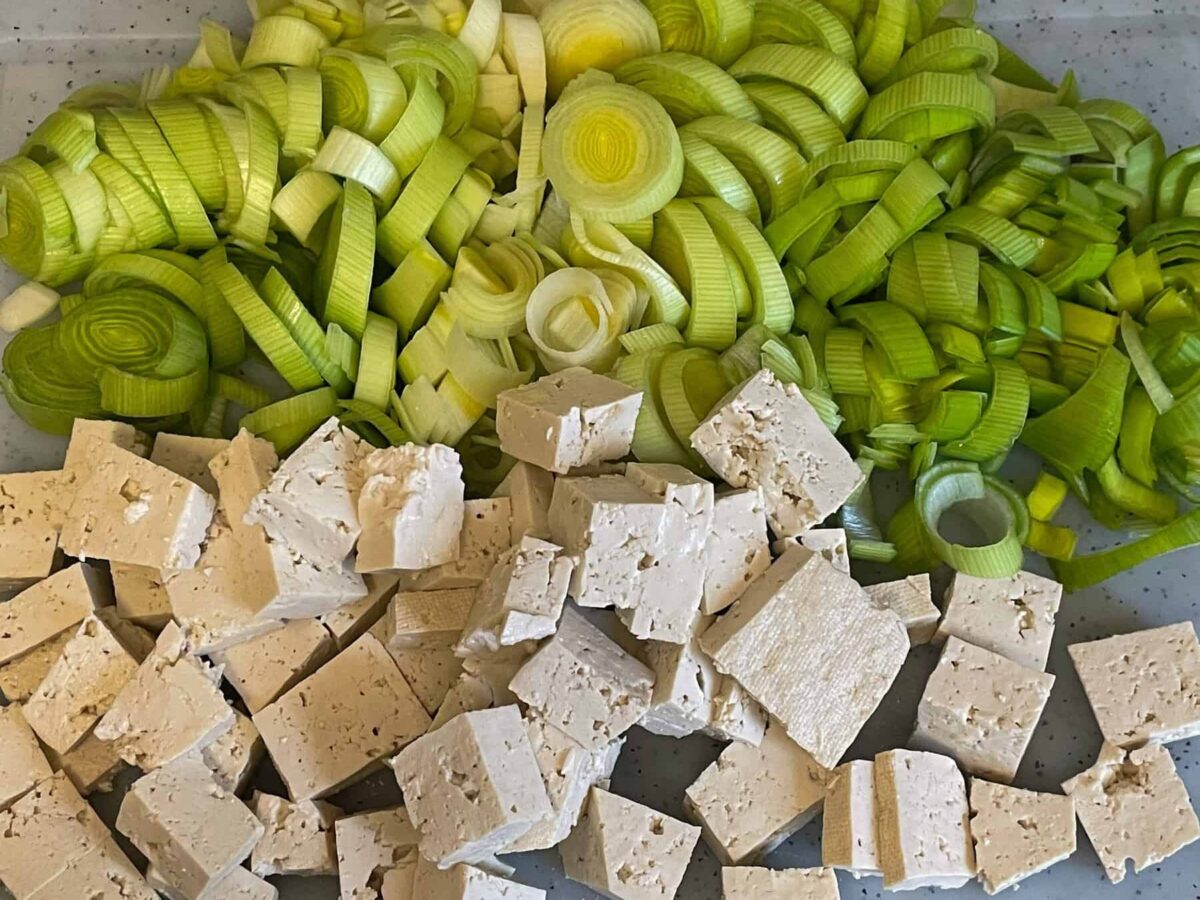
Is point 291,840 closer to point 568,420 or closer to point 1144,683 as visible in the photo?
point 568,420

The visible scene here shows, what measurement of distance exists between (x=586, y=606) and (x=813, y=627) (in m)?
0.40

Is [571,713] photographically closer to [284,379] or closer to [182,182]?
[284,379]

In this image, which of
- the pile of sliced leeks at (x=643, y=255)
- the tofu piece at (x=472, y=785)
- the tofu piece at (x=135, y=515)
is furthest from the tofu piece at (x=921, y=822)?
the tofu piece at (x=135, y=515)

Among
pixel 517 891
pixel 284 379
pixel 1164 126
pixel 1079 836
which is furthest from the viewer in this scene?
pixel 1164 126

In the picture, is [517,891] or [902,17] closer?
[517,891]

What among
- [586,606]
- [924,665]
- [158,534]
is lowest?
[924,665]

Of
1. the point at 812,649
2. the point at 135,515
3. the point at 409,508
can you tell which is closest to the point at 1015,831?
the point at 812,649

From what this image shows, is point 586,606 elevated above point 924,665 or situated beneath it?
elevated above

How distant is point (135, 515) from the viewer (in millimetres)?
1899

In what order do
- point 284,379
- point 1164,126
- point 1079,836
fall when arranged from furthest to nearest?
point 1164,126 → point 284,379 → point 1079,836

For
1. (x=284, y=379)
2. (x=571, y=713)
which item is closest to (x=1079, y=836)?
(x=571, y=713)

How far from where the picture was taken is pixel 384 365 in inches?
81.3

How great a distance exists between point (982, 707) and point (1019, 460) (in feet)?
1.76

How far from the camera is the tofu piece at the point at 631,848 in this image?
1.83m
